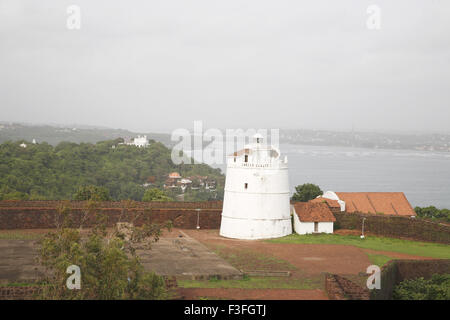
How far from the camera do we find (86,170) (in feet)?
251

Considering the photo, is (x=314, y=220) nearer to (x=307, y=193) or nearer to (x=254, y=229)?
(x=254, y=229)

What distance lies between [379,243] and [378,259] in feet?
13.8

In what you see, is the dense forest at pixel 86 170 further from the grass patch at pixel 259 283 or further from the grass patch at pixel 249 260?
the grass patch at pixel 259 283

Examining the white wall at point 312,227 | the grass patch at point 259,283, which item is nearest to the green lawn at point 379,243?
the white wall at point 312,227

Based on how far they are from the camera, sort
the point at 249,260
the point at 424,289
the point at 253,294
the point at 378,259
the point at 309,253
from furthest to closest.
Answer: the point at 309,253 < the point at 378,259 < the point at 249,260 < the point at 424,289 < the point at 253,294

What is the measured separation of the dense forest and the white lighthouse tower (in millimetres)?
17961

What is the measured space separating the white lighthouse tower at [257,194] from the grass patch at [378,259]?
551cm

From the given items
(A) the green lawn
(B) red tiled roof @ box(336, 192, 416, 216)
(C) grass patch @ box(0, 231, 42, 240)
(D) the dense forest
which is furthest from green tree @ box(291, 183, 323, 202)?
(C) grass patch @ box(0, 231, 42, 240)

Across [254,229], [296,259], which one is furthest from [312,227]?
[296,259]

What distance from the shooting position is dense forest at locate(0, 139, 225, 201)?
56.5 metres

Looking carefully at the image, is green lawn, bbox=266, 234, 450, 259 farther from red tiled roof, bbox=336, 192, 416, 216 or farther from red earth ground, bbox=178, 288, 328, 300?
red earth ground, bbox=178, 288, 328, 300

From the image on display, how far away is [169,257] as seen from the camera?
20219mm

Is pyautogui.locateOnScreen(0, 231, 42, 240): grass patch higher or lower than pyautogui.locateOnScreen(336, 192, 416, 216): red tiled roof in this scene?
lower
